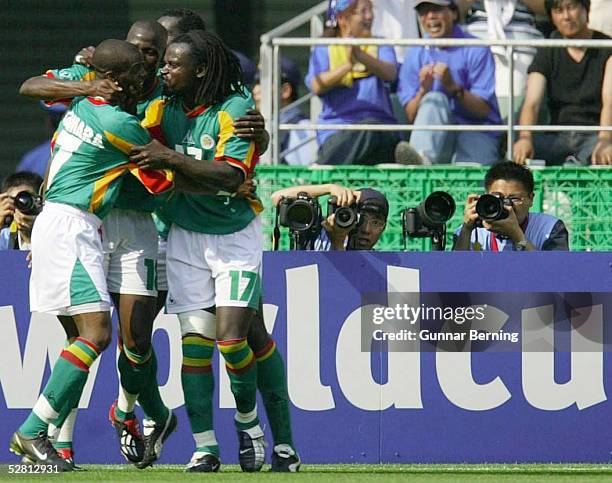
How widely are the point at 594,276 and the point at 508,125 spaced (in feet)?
7.58

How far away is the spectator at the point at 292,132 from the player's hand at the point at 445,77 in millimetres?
1042

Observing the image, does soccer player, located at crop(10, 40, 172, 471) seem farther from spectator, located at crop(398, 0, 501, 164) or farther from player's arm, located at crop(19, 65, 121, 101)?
spectator, located at crop(398, 0, 501, 164)

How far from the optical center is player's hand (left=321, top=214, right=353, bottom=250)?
342 inches

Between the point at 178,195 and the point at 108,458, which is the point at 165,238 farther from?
the point at 108,458

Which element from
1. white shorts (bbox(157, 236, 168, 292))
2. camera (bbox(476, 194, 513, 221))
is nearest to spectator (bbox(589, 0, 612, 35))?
camera (bbox(476, 194, 513, 221))

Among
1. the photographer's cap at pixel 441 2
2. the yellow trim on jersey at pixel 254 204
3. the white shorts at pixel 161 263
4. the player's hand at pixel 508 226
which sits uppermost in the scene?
the photographer's cap at pixel 441 2

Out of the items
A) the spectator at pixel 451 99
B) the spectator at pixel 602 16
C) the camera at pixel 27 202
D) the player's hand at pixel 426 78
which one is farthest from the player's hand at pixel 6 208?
the spectator at pixel 602 16

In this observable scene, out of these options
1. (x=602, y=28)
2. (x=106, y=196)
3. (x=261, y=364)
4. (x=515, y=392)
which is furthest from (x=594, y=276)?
(x=602, y=28)

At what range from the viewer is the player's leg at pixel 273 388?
783cm

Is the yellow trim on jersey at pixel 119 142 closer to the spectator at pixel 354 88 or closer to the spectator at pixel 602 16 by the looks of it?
the spectator at pixel 354 88

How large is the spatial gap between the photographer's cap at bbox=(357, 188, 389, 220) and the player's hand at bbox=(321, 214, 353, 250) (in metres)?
0.21

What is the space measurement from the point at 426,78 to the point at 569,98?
3.34 ft

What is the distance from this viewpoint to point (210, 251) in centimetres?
764

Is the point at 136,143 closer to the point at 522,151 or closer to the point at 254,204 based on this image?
the point at 254,204
